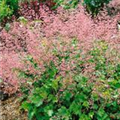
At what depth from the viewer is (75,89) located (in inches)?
119

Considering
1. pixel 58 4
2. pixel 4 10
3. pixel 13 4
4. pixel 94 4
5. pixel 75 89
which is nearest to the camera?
pixel 75 89

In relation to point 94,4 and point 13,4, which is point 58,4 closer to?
point 94,4

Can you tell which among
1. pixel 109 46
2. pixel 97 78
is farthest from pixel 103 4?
pixel 97 78

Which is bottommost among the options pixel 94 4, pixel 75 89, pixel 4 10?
pixel 75 89

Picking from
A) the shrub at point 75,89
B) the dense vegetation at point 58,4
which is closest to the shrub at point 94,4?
the dense vegetation at point 58,4

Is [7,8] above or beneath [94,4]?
above

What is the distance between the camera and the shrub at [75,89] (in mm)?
2990

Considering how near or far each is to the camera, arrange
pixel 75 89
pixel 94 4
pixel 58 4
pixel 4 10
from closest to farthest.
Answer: pixel 75 89 → pixel 4 10 → pixel 94 4 → pixel 58 4

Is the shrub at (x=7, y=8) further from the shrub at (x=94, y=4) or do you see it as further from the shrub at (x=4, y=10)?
the shrub at (x=94, y=4)

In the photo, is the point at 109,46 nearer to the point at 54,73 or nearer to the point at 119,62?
the point at 119,62

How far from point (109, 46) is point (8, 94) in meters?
1.41

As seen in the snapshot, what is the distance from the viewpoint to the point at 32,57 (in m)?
3.29

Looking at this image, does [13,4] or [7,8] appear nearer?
[7,8]

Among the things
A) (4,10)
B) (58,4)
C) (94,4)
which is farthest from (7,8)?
(94,4)
